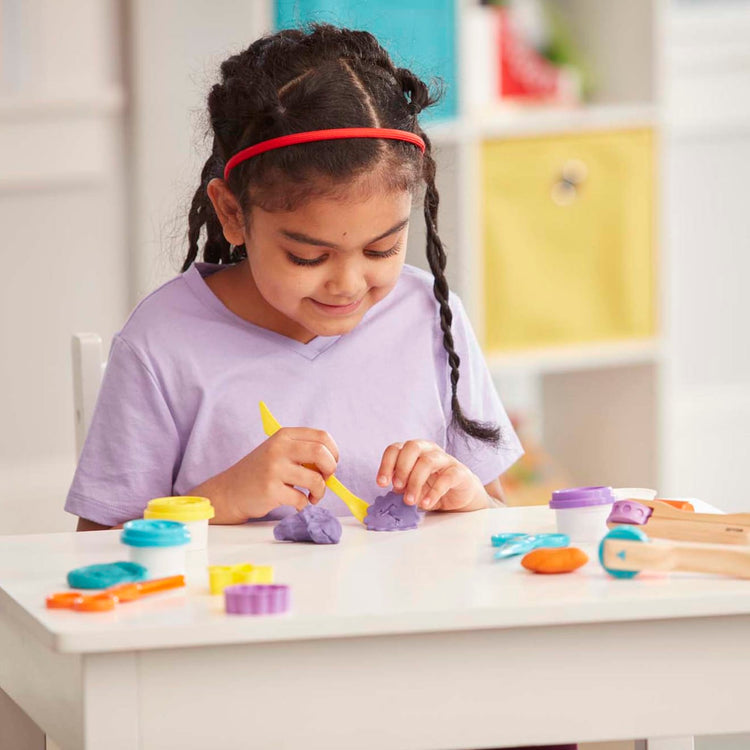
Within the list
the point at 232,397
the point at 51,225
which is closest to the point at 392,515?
the point at 232,397

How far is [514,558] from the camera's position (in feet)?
2.96

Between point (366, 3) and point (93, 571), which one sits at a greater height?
point (366, 3)

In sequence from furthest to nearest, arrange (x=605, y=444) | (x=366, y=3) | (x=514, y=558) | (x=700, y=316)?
(x=700, y=316) → (x=605, y=444) → (x=366, y=3) → (x=514, y=558)

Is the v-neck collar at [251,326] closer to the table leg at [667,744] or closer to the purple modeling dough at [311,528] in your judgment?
the purple modeling dough at [311,528]

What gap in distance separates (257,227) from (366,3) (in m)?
1.07

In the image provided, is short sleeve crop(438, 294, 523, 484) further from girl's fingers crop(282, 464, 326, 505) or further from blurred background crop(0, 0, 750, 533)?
blurred background crop(0, 0, 750, 533)

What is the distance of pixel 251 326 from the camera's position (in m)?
1.31

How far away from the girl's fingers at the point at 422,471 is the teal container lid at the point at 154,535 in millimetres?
237

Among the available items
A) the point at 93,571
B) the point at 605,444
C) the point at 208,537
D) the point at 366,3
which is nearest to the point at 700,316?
the point at 605,444

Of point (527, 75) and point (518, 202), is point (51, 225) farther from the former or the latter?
point (527, 75)

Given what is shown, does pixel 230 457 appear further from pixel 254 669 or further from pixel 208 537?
pixel 254 669

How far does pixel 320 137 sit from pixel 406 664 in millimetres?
518

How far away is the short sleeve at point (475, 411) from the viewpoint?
135cm

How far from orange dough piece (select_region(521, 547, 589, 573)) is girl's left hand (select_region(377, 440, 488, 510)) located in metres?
0.21
